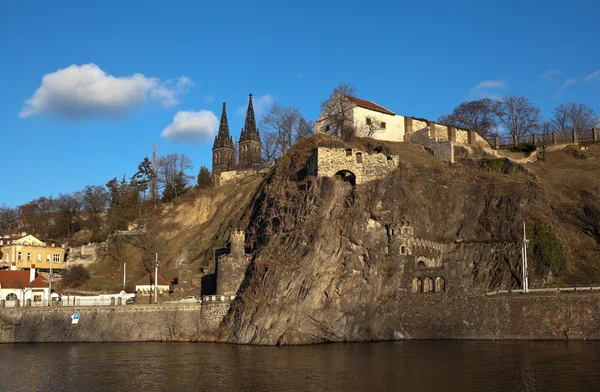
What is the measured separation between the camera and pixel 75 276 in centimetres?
7988

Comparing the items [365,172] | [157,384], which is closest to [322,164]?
[365,172]

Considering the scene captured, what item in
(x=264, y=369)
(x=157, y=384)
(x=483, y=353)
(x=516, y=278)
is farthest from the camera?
(x=516, y=278)

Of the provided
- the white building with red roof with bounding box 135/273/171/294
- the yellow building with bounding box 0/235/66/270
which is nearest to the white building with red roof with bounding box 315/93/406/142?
the white building with red roof with bounding box 135/273/171/294

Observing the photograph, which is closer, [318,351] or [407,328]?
[318,351]

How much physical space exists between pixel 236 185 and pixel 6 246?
33.4 metres

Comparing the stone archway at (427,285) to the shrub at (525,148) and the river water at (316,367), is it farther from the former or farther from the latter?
the shrub at (525,148)

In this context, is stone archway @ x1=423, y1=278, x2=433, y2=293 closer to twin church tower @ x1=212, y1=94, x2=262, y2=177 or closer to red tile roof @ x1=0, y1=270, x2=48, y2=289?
red tile roof @ x1=0, y1=270, x2=48, y2=289

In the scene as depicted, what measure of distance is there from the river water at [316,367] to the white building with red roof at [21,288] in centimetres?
1763

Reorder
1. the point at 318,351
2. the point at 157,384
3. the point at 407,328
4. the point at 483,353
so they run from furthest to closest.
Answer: the point at 407,328, the point at 318,351, the point at 483,353, the point at 157,384

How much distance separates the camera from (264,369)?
41.3 metres

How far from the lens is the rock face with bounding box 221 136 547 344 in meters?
55.2

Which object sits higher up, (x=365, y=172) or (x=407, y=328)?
(x=365, y=172)

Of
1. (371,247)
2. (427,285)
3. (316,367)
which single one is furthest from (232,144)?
(316,367)

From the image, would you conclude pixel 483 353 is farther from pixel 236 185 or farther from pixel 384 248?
pixel 236 185
